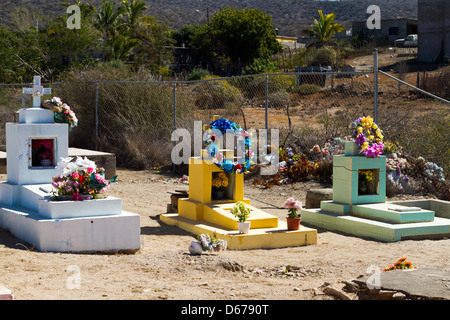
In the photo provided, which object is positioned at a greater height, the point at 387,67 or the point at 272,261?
the point at 387,67

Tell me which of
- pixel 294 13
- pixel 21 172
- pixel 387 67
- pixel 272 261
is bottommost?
pixel 272 261

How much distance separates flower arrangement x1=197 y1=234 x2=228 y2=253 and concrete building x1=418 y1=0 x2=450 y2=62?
37475mm

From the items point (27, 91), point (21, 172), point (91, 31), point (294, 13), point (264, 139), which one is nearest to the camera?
point (21, 172)

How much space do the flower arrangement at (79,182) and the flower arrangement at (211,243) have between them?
4.83ft

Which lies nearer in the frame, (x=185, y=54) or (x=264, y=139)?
(x=264, y=139)

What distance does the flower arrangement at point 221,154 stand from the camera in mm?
9758

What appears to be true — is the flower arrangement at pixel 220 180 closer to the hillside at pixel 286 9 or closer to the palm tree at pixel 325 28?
the palm tree at pixel 325 28

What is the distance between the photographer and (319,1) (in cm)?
11025

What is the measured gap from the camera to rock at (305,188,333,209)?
36.9ft

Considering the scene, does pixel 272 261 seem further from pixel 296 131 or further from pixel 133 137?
pixel 133 137

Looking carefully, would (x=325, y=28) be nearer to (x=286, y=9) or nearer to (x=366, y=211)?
(x=366, y=211)

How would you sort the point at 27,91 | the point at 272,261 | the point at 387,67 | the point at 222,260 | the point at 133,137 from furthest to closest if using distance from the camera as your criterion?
1. the point at 387,67
2. the point at 133,137
3. the point at 27,91
4. the point at 272,261
5. the point at 222,260
